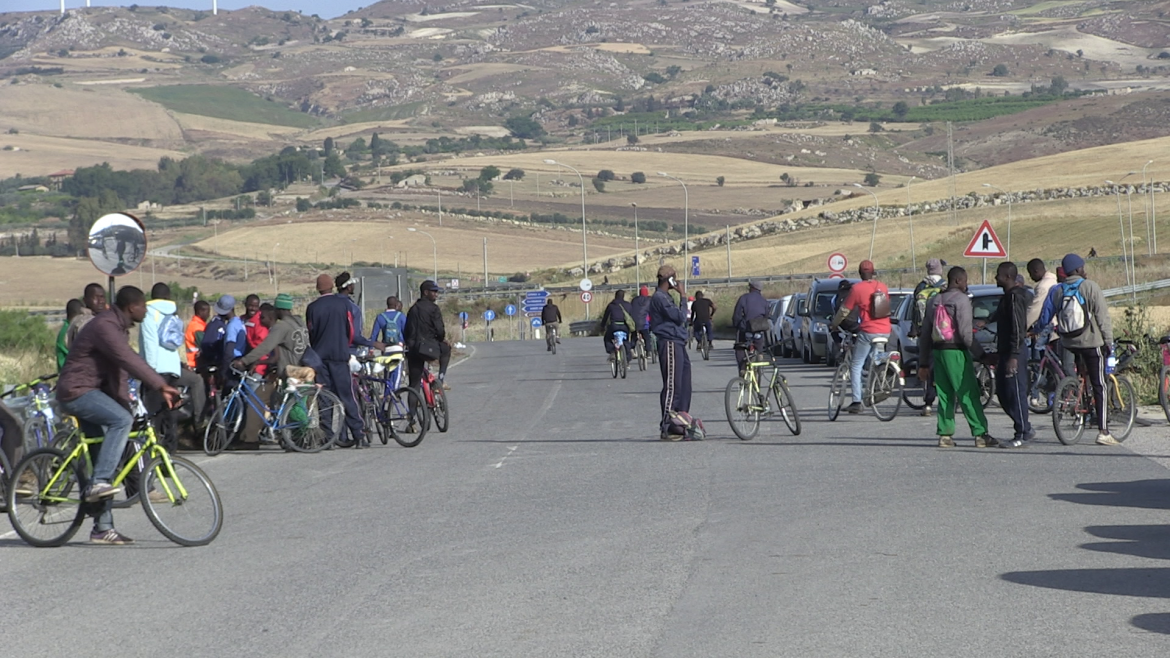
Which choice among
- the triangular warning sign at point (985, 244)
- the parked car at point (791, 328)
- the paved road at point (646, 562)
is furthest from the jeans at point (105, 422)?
the parked car at point (791, 328)

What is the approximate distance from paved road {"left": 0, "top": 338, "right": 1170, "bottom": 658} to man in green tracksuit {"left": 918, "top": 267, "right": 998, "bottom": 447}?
321 millimetres

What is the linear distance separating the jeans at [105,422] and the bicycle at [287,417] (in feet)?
19.7

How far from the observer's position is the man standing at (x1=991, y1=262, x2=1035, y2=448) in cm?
1495

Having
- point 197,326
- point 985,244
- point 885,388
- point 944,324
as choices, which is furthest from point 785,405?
point 985,244

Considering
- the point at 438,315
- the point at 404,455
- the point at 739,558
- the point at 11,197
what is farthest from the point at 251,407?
the point at 11,197

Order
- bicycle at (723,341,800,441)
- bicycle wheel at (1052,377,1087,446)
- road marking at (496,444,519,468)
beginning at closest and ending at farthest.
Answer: road marking at (496,444,519,468) < bicycle wheel at (1052,377,1087,446) < bicycle at (723,341,800,441)

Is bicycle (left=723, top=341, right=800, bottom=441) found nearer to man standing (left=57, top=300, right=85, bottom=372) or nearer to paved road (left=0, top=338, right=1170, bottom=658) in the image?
paved road (left=0, top=338, right=1170, bottom=658)

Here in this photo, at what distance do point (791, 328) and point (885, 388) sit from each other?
16299 millimetres

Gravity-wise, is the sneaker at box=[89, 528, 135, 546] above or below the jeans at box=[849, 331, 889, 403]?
below

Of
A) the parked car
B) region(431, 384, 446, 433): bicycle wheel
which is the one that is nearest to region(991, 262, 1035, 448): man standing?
region(431, 384, 446, 433): bicycle wheel

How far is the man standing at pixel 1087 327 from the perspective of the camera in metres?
15.0

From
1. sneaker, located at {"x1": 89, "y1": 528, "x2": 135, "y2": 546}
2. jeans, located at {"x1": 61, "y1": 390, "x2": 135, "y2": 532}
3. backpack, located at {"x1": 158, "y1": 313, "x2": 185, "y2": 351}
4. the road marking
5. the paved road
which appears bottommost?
the paved road

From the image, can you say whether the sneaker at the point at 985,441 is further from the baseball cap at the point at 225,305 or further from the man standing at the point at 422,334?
the baseball cap at the point at 225,305

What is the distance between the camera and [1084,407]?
50.3ft
